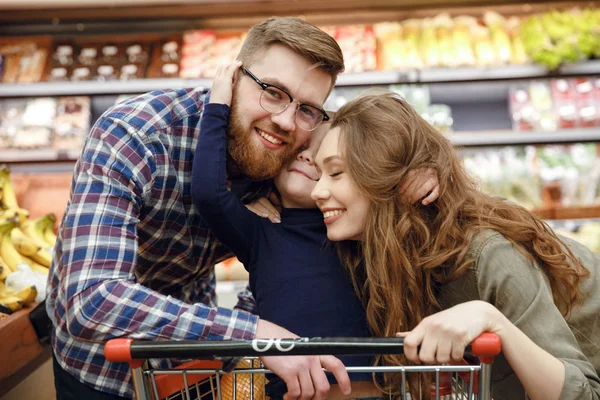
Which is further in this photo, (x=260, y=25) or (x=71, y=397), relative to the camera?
(x=260, y=25)

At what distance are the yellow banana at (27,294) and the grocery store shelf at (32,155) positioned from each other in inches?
64.1

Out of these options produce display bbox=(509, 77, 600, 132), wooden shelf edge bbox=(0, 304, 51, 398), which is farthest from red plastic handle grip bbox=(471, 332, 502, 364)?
produce display bbox=(509, 77, 600, 132)

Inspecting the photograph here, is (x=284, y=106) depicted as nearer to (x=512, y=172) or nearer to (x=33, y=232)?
(x=33, y=232)

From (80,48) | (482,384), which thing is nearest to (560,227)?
(482,384)

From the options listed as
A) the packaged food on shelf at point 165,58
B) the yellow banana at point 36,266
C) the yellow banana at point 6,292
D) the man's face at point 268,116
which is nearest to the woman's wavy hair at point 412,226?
the man's face at point 268,116

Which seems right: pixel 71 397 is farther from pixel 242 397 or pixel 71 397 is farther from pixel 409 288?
pixel 409 288

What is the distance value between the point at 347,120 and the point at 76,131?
2747mm

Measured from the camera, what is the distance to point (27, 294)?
2.20 meters

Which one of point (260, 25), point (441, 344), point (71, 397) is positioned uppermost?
point (260, 25)

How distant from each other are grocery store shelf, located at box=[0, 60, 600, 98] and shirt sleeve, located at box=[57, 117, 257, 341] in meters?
A: 2.14

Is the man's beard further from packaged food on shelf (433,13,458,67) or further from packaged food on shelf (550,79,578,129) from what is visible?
packaged food on shelf (550,79,578,129)

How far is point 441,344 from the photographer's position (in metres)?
1.15

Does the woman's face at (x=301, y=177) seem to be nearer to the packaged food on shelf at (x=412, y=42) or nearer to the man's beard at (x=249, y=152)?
the man's beard at (x=249, y=152)

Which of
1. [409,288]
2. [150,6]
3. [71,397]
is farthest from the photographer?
[150,6]
